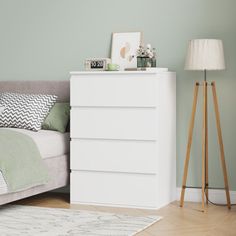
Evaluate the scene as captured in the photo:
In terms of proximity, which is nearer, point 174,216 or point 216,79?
point 174,216

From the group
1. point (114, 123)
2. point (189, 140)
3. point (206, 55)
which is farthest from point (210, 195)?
point (206, 55)

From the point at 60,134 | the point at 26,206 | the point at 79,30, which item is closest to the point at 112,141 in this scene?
the point at 60,134

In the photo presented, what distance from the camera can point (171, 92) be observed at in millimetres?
4723

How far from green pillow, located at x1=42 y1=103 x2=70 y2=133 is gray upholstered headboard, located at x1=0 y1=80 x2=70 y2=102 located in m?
0.18

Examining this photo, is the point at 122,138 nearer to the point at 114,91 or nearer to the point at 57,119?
the point at 114,91

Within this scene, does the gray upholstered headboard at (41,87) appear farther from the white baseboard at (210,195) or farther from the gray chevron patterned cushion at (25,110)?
the white baseboard at (210,195)

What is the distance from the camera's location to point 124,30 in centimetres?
501

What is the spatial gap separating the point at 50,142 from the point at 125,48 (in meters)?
1.00

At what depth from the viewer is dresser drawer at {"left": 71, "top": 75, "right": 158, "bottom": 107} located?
14.5 ft

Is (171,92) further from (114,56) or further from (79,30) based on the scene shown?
(79,30)

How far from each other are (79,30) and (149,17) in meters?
0.62

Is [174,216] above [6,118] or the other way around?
the other way around

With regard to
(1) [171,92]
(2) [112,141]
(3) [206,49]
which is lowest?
(2) [112,141]

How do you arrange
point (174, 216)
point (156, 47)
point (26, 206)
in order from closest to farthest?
point (174, 216) < point (26, 206) < point (156, 47)
